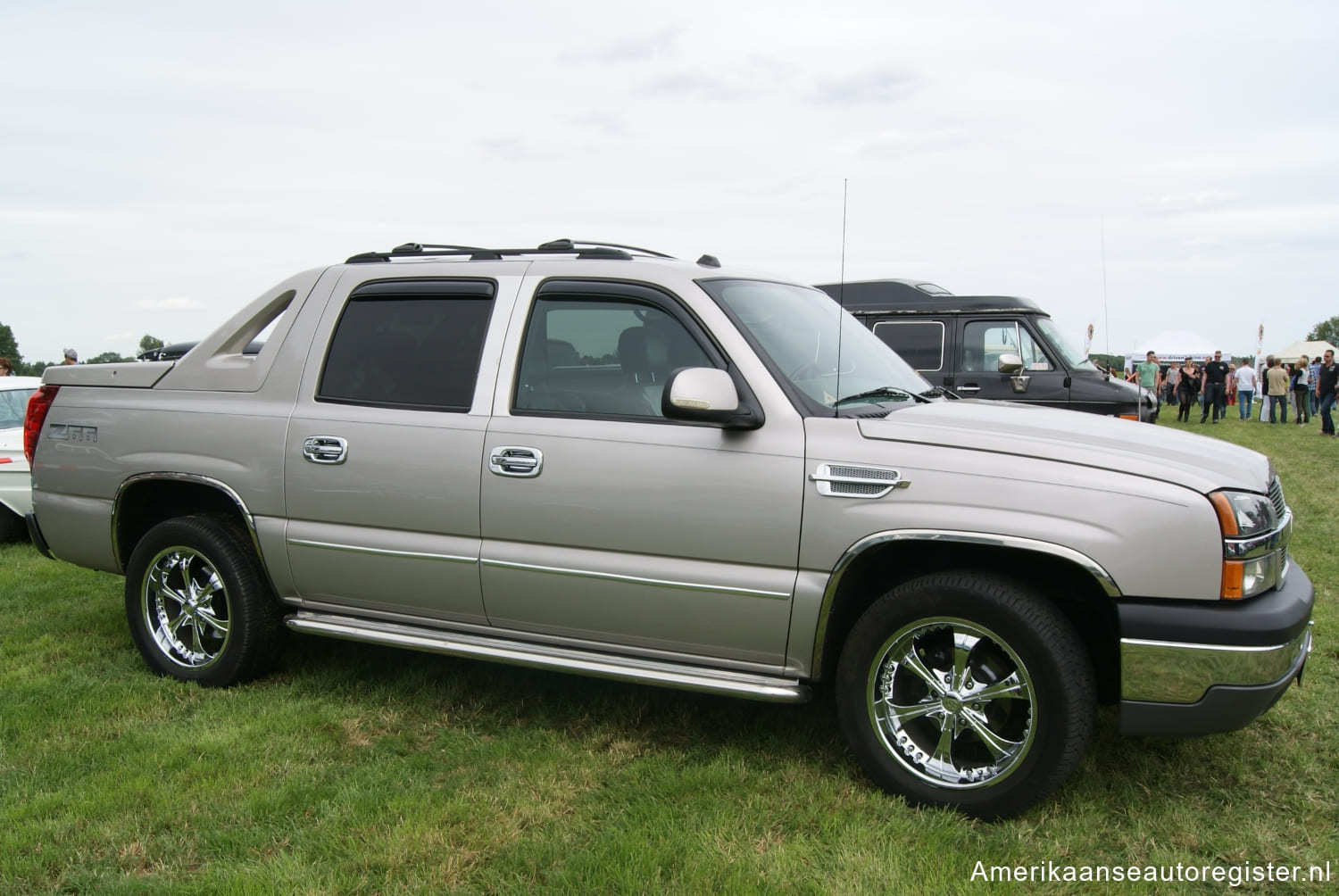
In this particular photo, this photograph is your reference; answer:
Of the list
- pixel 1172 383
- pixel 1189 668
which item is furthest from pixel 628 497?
pixel 1172 383

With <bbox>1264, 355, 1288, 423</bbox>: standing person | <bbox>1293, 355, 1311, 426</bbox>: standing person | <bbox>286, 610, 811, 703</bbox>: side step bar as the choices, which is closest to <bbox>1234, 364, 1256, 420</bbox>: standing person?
<bbox>1293, 355, 1311, 426</bbox>: standing person

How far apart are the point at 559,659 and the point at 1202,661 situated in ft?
7.15

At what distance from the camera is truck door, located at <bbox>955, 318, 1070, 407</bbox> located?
10.8 metres

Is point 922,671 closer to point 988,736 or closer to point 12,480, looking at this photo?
point 988,736

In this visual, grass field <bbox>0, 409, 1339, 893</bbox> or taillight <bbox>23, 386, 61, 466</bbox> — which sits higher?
taillight <bbox>23, 386, 61, 466</bbox>

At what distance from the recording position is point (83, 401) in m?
4.96

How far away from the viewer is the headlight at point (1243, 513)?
308 cm

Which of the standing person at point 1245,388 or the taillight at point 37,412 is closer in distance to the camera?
the taillight at point 37,412

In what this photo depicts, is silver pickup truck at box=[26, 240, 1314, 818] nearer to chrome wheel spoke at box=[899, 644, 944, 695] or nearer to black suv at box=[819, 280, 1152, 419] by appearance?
chrome wheel spoke at box=[899, 644, 944, 695]

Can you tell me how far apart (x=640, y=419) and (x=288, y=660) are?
2.50 m

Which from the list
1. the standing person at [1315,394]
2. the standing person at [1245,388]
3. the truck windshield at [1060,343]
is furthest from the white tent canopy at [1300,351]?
the truck windshield at [1060,343]

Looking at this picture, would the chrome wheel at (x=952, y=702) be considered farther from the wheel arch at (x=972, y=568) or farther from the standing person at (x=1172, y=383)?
the standing person at (x=1172, y=383)

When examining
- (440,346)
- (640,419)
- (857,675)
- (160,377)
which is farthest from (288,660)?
(857,675)

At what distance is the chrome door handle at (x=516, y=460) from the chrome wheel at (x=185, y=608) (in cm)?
166
